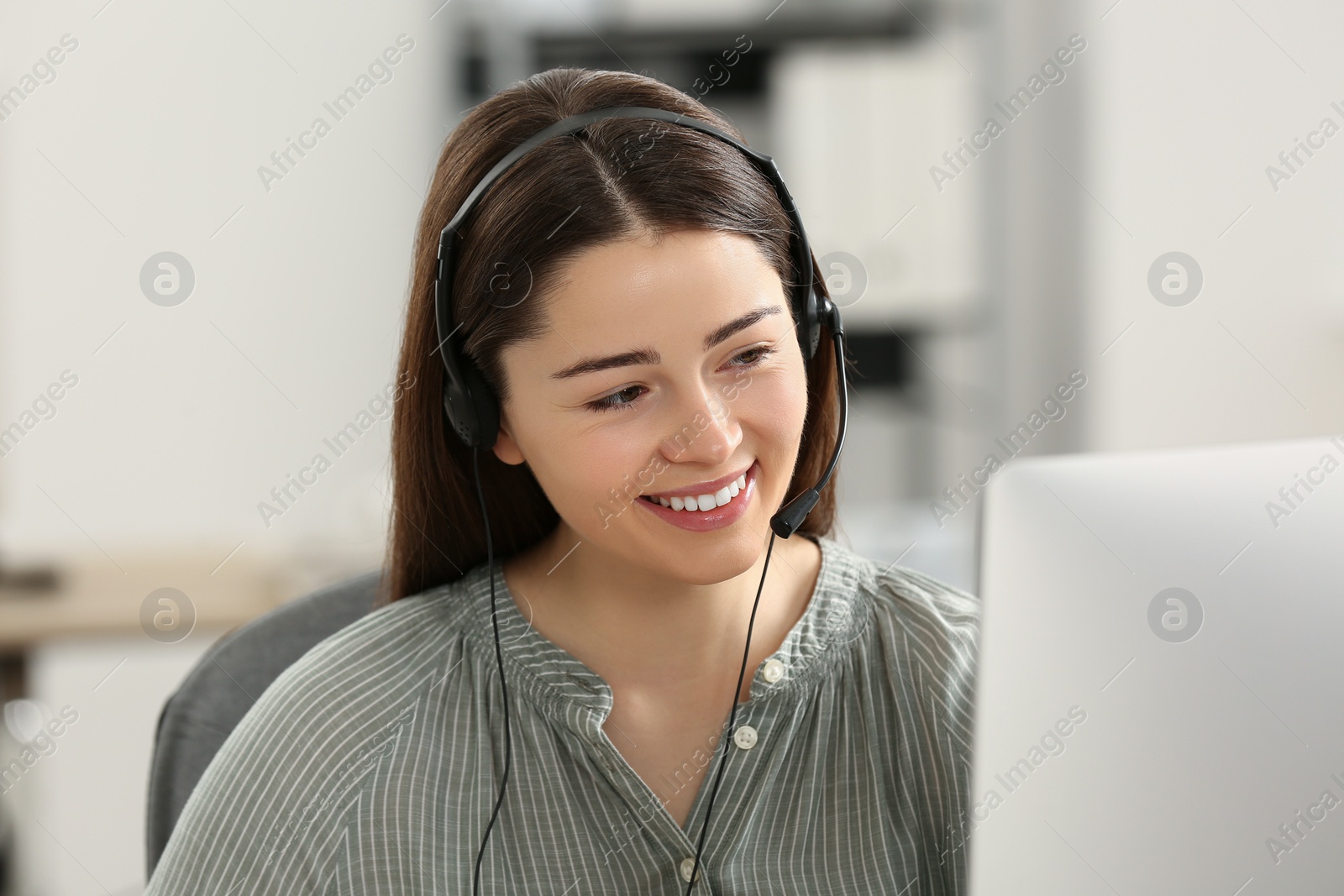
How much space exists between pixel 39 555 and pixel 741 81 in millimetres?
1893

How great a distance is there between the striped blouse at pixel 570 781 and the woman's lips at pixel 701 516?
0.15m

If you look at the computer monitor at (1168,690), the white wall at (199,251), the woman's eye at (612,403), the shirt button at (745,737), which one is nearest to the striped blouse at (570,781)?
the shirt button at (745,737)

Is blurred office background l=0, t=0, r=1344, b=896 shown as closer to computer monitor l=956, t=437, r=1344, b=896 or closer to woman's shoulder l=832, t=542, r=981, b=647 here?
woman's shoulder l=832, t=542, r=981, b=647

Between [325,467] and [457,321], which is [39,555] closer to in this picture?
[325,467]

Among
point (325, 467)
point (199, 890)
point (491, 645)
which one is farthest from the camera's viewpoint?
point (325, 467)

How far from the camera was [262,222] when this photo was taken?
271 cm

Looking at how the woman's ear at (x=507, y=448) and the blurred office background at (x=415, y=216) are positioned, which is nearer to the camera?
the woman's ear at (x=507, y=448)

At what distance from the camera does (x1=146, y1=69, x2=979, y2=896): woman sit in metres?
0.89

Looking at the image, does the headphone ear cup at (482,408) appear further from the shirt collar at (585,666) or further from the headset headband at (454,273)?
the shirt collar at (585,666)

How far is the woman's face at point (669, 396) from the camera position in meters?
0.86

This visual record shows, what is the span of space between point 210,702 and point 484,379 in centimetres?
39

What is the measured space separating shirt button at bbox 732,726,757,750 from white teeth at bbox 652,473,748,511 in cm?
19

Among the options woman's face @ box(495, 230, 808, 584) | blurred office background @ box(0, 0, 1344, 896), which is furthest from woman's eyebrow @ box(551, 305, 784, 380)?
blurred office background @ box(0, 0, 1344, 896)

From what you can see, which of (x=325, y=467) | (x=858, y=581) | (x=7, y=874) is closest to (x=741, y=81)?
(x=325, y=467)
